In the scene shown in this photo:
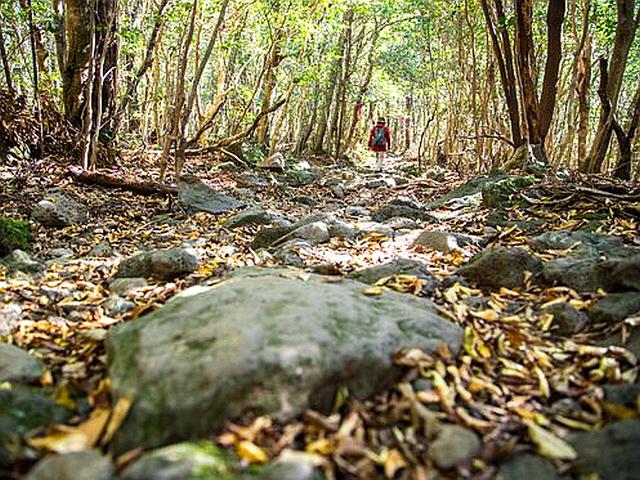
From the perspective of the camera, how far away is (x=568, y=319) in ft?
8.68

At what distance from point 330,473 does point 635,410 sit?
1.13 meters

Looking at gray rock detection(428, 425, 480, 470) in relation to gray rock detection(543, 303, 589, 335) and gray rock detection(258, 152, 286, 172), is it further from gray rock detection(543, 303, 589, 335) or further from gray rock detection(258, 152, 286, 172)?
gray rock detection(258, 152, 286, 172)

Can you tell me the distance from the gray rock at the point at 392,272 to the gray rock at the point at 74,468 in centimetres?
211

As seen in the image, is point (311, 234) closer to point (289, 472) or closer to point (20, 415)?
point (20, 415)

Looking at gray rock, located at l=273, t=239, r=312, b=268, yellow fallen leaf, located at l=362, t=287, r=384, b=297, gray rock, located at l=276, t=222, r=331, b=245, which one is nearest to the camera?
yellow fallen leaf, located at l=362, t=287, r=384, b=297

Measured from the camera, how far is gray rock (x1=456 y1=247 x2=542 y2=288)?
3287mm

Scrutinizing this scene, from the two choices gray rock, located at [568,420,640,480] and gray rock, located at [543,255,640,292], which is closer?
gray rock, located at [568,420,640,480]

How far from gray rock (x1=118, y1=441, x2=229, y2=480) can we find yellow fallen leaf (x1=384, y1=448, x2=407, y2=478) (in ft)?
1.64

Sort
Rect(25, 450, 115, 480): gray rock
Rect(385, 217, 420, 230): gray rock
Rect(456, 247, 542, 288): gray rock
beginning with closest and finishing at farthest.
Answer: Rect(25, 450, 115, 480): gray rock → Rect(456, 247, 542, 288): gray rock → Rect(385, 217, 420, 230): gray rock

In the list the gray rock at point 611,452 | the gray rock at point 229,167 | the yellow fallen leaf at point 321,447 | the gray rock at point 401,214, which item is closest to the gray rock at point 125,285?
the yellow fallen leaf at point 321,447

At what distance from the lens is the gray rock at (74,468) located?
1.38 metres

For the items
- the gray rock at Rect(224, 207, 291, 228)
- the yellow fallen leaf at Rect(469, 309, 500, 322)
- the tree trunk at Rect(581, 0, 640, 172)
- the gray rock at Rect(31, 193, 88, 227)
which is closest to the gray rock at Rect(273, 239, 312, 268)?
the gray rock at Rect(224, 207, 291, 228)

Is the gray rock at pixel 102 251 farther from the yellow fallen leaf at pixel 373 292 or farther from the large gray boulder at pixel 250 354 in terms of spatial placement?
the yellow fallen leaf at pixel 373 292

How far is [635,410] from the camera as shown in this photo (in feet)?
5.86
